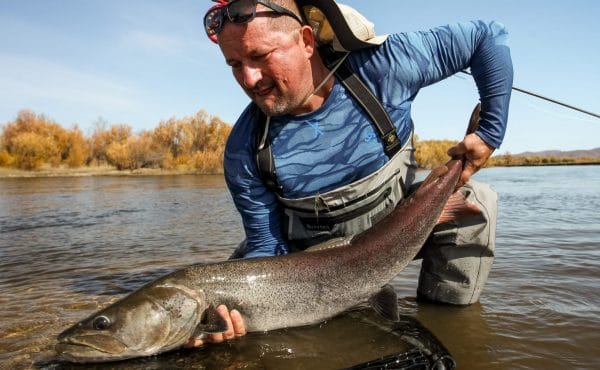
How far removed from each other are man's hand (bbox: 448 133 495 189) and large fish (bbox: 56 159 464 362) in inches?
3.1

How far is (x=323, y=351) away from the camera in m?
3.25

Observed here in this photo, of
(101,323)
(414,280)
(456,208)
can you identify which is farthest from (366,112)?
(101,323)

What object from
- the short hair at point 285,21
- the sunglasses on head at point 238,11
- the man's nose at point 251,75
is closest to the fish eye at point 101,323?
the man's nose at point 251,75

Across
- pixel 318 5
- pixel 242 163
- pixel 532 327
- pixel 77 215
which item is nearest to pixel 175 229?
A: pixel 77 215

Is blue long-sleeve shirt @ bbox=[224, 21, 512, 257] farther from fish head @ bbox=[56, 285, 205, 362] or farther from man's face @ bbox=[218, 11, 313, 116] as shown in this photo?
fish head @ bbox=[56, 285, 205, 362]

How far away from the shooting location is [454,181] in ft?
12.0

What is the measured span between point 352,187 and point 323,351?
1355mm

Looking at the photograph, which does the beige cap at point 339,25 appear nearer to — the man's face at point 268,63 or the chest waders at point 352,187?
the chest waders at point 352,187

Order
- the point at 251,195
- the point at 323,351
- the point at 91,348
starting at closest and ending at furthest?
the point at 91,348 < the point at 323,351 < the point at 251,195

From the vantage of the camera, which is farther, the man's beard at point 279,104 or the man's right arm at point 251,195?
the man's right arm at point 251,195

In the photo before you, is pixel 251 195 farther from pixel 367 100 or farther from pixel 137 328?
pixel 137 328

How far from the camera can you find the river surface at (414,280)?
3227 millimetres

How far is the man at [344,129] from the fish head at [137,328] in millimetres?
1018

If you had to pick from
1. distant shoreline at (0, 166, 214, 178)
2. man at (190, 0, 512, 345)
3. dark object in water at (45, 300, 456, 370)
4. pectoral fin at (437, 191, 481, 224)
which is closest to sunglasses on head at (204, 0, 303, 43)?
man at (190, 0, 512, 345)
